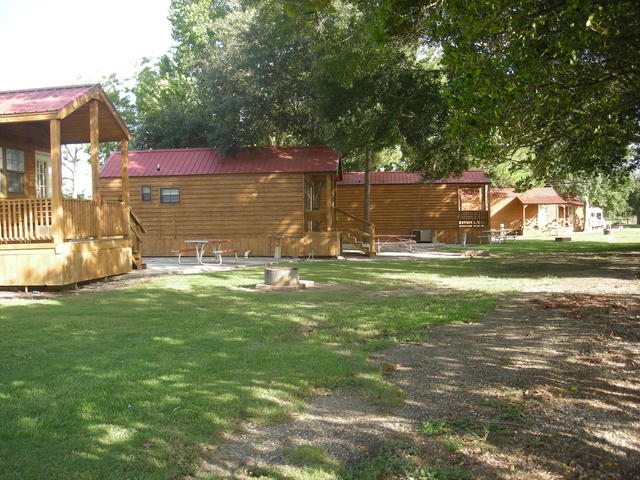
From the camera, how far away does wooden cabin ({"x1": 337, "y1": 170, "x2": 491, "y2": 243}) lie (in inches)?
1169

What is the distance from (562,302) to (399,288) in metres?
3.31

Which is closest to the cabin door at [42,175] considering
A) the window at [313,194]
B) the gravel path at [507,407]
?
the window at [313,194]

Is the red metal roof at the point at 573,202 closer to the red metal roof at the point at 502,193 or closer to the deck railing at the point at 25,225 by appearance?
the red metal roof at the point at 502,193

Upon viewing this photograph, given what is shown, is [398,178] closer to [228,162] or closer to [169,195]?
[228,162]

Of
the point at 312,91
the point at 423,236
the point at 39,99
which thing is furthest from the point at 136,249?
the point at 423,236

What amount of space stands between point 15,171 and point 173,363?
12.2 meters

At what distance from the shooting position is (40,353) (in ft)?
18.3

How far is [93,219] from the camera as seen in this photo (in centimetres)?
1206

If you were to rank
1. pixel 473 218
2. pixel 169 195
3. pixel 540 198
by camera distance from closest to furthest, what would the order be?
pixel 169 195
pixel 473 218
pixel 540 198

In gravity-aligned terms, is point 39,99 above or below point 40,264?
above

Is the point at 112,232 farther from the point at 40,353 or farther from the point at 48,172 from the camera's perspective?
the point at 40,353

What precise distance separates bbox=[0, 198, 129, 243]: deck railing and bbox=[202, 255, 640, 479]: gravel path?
8.10m

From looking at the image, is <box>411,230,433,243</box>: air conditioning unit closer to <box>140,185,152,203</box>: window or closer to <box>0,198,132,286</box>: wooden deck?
<box>140,185,152,203</box>: window

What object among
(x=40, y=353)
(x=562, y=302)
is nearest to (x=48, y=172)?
(x=40, y=353)
